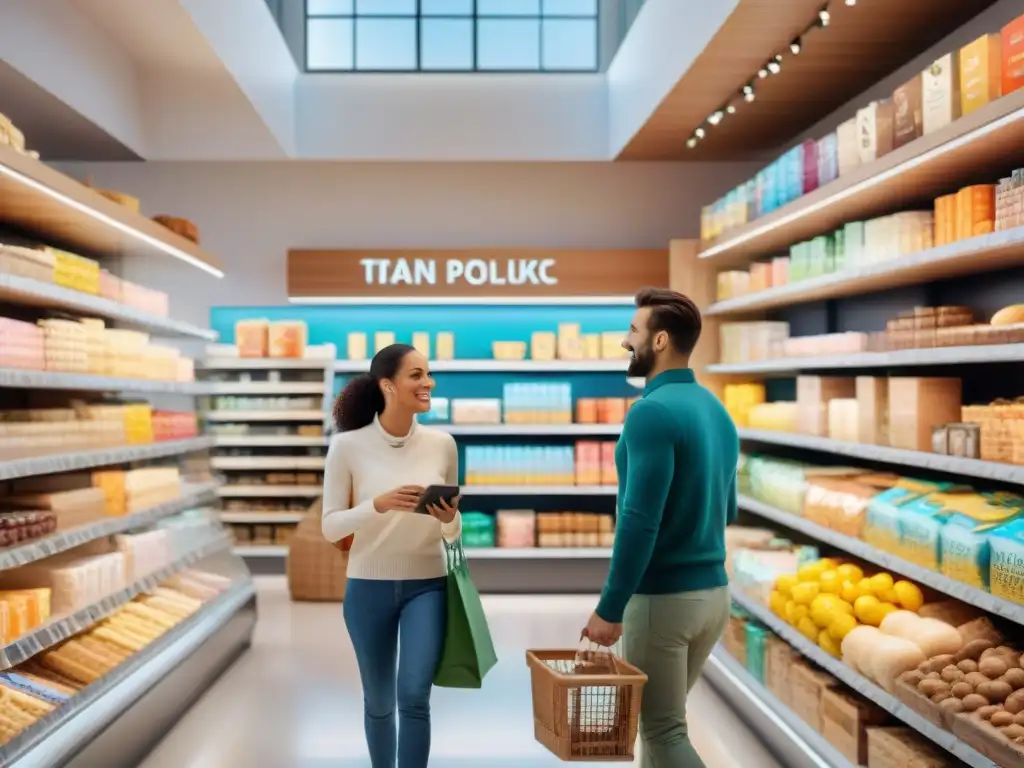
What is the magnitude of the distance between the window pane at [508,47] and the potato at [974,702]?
25.3 ft

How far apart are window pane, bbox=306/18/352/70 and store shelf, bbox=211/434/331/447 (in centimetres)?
342

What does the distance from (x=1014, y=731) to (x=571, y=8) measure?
8194 mm

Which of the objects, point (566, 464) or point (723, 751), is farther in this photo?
point (566, 464)

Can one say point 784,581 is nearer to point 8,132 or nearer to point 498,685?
point 498,685

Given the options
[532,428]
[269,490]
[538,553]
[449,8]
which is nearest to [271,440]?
[269,490]

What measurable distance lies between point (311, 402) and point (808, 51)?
16.8ft

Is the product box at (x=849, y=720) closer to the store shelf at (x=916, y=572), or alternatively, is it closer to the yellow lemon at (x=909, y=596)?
the yellow lemon at (x=909, y=596)

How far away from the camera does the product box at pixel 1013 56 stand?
308 cm

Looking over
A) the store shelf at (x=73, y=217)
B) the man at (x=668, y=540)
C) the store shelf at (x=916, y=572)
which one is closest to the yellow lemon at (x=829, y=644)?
the store shelf at (x=916, y=572)

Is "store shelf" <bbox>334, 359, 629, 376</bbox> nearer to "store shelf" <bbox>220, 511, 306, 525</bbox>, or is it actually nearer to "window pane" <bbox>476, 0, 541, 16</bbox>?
"store shelf" <bbox>220, 511, 306, 525</bbox>

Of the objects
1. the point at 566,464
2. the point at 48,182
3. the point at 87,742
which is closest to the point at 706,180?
the point at 566,464

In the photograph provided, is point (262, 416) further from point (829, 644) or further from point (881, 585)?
point (881, 585)

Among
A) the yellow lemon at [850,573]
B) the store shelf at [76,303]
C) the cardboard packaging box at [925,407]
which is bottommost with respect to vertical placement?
the yellow lemon at [850,573]

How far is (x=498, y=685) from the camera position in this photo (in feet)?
19.3
